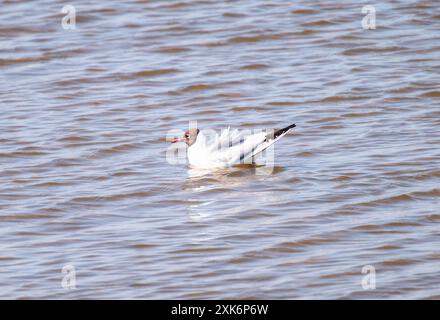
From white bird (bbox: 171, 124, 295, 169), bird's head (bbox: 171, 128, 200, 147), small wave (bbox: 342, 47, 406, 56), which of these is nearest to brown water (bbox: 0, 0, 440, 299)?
small wave (bbox: 342, 47, 406, 56)

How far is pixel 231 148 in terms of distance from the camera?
356 inches

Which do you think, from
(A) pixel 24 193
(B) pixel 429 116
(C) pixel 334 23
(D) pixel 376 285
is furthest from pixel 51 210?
(C) pixel 334 23

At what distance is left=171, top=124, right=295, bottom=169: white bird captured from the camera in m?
9.05

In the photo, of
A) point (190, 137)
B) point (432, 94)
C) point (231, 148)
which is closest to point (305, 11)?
point (432, 94)

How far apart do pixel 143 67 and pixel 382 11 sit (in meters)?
3.77

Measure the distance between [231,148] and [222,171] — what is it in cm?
24

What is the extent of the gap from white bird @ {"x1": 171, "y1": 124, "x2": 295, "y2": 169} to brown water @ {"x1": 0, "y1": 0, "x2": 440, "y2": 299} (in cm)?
16

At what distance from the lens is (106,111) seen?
10938 mm

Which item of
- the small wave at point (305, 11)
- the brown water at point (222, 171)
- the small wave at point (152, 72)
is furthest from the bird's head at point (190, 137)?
→ the small wave at point (305, 11)

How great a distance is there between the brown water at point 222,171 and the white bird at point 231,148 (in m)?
0.16

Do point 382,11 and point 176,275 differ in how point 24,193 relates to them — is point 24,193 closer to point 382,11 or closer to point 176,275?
point 176,275

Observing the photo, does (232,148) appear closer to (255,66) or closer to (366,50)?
(255,66)

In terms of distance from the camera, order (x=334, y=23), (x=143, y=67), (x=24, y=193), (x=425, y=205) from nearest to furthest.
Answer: (x=425, y=205)
(x=24, y=193)
(x=143, y=67)
(x=334, y=23)

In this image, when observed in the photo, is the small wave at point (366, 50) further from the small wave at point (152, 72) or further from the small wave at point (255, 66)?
the small wave at point (152, 72)
